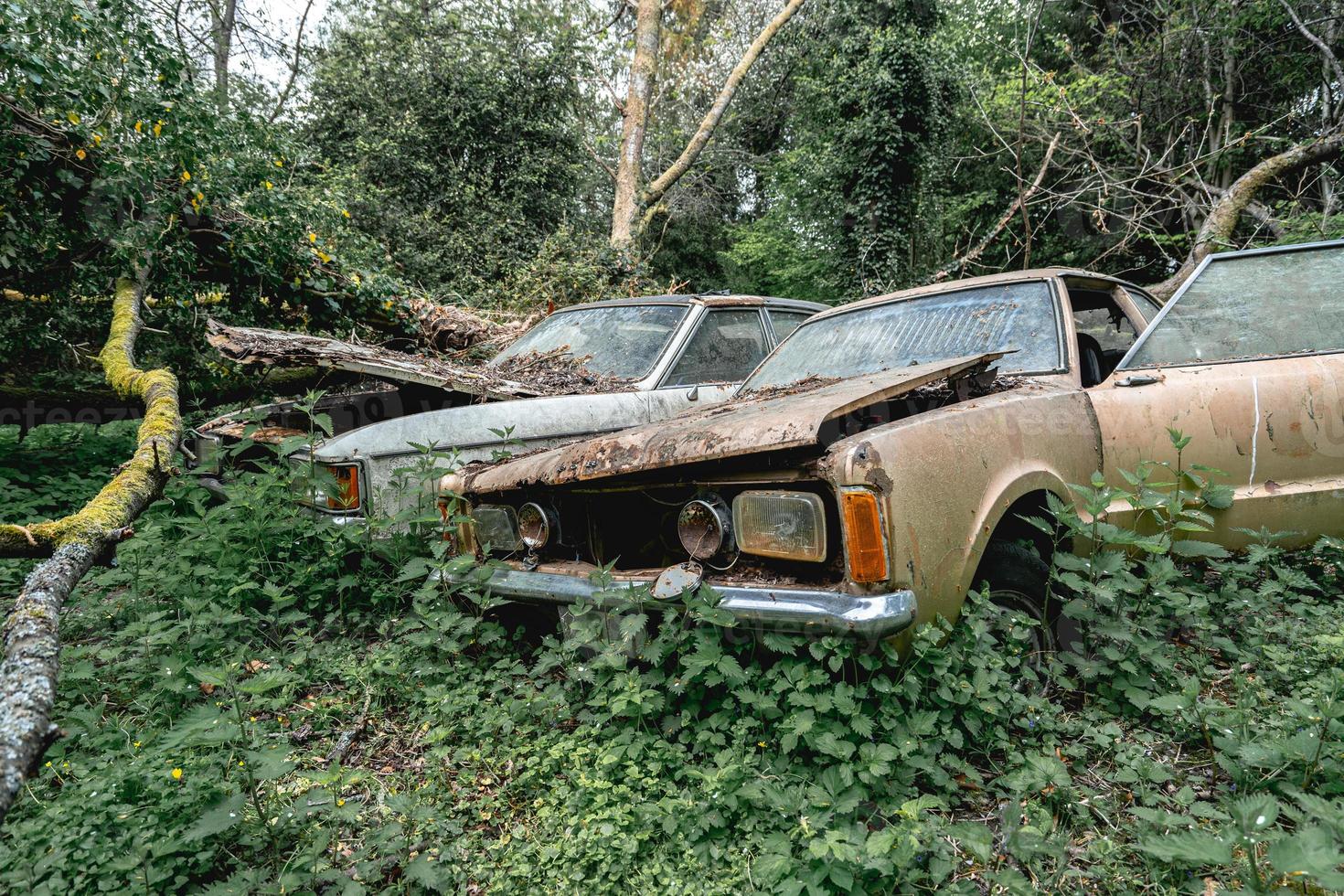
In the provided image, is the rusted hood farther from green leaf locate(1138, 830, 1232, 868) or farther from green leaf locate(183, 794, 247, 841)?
green leaf locate(183, 794, 247, 841)

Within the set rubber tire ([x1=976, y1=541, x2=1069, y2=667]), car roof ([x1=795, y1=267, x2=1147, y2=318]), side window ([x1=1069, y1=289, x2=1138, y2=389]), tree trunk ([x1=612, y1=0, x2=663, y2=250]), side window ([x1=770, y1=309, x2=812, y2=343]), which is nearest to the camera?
rubber tire ([x1=976, y1=541, x2=1069, y2=667])

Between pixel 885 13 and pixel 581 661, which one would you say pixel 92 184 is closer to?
pixel 581 661

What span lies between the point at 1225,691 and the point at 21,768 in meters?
3.62

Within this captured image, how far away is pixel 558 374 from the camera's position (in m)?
4.65

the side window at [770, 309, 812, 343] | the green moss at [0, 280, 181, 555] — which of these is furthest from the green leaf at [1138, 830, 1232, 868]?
the side window at [770, 309, 812, 343]

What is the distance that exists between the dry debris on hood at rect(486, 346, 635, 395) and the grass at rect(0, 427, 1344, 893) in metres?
1.72

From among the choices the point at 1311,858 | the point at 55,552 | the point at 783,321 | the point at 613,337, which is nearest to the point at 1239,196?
the point at 783,321

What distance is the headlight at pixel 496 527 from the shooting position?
2.93 meters

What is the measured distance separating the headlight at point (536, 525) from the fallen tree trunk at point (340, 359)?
142cm

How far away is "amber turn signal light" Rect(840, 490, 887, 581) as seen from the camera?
2.01 meters

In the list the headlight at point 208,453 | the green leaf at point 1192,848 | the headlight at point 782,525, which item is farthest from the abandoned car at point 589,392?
the green leaf at point 1192,848

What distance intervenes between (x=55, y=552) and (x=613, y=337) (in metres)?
3.10

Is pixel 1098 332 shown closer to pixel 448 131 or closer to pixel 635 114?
pixel 635 114

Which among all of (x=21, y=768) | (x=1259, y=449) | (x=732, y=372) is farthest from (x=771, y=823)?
(x=732, y=372)
